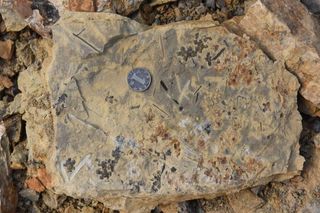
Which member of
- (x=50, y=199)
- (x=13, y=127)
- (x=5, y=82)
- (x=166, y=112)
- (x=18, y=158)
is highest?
(x=166, y=112)

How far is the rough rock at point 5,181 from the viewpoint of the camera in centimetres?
400

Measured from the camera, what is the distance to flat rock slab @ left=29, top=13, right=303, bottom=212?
3.62 metres

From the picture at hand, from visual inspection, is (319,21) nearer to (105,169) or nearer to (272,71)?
(272,71)

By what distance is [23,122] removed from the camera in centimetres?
410

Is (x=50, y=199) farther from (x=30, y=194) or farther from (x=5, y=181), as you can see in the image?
(x=5, y=181)

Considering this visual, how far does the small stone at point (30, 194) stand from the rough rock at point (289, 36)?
1.79m

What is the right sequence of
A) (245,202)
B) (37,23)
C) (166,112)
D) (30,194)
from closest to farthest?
(166,112)
(245,202)
(37,23)
(30,194)

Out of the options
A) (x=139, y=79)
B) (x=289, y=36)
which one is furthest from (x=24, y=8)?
(x=289, y=36)

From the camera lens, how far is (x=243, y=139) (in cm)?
363

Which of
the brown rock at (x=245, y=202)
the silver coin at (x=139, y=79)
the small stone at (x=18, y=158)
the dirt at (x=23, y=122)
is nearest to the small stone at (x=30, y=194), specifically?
the dirt at (x=23, y=122)

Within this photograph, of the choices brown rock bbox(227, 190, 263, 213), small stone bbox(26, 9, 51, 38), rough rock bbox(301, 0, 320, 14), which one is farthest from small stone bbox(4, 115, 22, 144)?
rough rock bbox(301, 0, 320, 14)

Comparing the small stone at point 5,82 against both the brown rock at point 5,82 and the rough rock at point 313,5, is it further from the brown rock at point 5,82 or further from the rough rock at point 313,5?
the rough rock at point 313,5

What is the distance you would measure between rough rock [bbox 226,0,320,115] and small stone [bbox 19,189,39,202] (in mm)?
1790

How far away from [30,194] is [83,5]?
138 centimetres
